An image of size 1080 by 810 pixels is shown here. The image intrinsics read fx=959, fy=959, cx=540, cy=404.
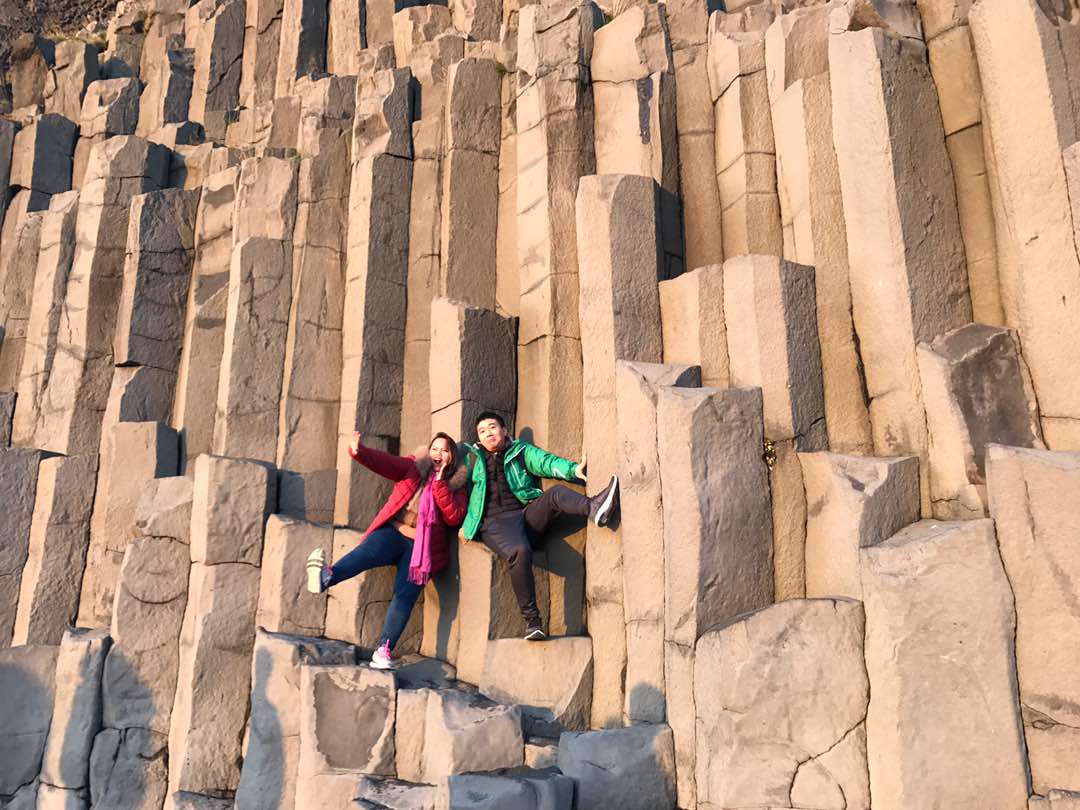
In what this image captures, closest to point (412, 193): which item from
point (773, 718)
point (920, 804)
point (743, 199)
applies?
point (743, 199)

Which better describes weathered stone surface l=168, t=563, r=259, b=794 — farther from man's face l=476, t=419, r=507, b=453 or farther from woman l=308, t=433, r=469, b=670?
man's face l=476, t=419, r=507, b=453

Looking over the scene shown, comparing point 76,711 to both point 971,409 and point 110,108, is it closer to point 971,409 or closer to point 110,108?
point 971,409

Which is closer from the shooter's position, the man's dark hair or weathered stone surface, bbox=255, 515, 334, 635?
the man's dark hair

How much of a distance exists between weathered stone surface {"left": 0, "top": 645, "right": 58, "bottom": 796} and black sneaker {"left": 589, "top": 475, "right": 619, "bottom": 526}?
605 cm

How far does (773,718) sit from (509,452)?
2915mm

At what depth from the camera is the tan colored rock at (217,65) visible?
17.0m

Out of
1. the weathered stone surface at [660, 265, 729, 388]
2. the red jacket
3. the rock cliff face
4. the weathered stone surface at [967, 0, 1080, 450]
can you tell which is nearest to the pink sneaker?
the rock cliff face

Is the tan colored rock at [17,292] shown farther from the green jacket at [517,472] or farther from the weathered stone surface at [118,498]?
the green jacket at [517,472]

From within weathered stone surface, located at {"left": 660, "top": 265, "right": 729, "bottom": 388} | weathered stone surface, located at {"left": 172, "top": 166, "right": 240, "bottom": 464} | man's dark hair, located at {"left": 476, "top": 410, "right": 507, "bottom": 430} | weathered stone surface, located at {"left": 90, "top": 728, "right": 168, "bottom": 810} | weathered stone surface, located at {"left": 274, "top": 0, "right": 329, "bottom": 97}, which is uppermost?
weathered stone surface, located at {"left": 274, "top": 0, "right": 329, "bottom": 97}

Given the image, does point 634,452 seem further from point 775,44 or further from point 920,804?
point 775,44

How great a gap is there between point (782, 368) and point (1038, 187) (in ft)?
6.74

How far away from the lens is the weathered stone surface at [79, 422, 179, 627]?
9.95 m

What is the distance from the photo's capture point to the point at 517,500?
7.64 meters

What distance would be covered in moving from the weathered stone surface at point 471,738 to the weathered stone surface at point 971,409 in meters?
3.13
